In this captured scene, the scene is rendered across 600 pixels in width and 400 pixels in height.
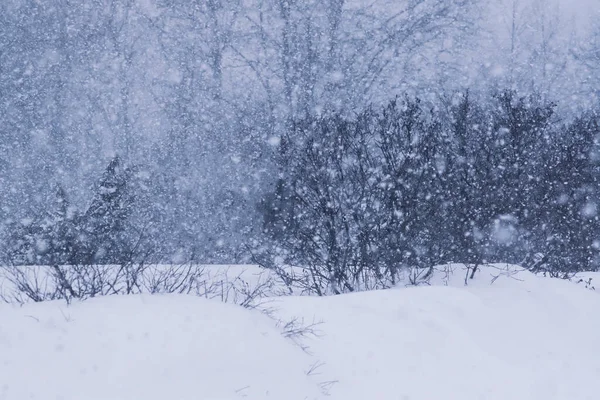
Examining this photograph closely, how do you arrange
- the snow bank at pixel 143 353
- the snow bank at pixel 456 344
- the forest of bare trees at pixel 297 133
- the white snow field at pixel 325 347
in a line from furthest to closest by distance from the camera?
the forest of bare trees at pixel 297 133, the snow bank at pixel 456 344, the white snow field at pixel 325 347, the snow bank at pixel 143 353

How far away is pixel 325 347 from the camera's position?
18.0 feet

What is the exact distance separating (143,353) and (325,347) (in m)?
2.01

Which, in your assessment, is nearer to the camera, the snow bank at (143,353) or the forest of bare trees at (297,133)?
the snow bank at (143,353)

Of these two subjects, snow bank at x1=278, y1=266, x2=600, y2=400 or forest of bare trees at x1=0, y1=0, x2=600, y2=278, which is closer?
snow bank at x1=278, y1=266, x2=600, y2=400

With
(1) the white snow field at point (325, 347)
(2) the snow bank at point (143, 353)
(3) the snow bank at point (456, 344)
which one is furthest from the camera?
(3) the snow bank at point (456, 344)

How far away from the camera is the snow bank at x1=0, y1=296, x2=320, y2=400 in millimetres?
3482

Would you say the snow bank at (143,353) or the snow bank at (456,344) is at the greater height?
the snow bank at (143,353)

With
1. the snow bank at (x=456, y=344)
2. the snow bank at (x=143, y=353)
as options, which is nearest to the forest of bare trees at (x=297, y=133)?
the snow bank at (x=456, y=344)

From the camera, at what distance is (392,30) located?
1678 cm

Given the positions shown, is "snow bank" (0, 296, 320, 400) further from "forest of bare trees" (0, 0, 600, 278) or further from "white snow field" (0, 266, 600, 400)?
"forest of bare trees" (0, 0, 600, 278)

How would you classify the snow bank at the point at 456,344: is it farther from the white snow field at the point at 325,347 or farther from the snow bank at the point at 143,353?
the snow bank at the point at 143,353

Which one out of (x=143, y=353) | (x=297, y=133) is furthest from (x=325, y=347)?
(x=297, y=133)

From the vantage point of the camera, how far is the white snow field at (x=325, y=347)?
143 inches

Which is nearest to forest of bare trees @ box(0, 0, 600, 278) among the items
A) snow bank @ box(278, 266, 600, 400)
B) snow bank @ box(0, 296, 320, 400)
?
snow bank @ box(278, 266, 600, 400)
